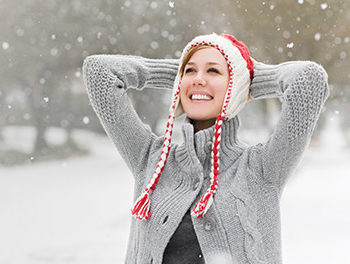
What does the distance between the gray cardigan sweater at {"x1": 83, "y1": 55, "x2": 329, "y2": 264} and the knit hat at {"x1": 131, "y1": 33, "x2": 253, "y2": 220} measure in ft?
0.08

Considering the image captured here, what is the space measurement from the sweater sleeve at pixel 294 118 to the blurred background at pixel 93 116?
2735 mm

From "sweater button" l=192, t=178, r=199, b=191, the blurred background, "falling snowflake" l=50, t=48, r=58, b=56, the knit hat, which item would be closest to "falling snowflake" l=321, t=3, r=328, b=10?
the blurred background

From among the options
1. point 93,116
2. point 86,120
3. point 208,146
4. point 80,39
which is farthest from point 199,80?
point 86,120

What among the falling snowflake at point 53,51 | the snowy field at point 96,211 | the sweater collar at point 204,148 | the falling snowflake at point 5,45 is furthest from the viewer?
the falling snowflake at point 53,51

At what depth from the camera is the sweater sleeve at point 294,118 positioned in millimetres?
1232

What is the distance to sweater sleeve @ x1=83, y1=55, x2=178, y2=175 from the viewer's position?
1.42 metres

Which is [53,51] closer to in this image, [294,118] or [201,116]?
[201,116]

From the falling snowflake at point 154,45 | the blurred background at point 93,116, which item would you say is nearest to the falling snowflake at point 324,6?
the blurred background at point 93,116

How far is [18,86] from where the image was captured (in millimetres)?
7914

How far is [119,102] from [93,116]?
760cm

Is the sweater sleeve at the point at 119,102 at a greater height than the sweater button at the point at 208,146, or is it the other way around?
the sweater sleeve at the point at 119,102

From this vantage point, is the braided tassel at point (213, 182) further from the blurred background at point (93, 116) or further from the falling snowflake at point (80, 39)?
the falling snowflake at point (80, 39)

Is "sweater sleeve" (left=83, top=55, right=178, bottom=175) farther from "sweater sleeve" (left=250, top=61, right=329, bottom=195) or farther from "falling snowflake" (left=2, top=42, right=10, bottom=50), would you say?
"falling snowflake" (left=2, top=42, right=10, bottom=50)

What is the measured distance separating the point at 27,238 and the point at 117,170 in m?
3.73
